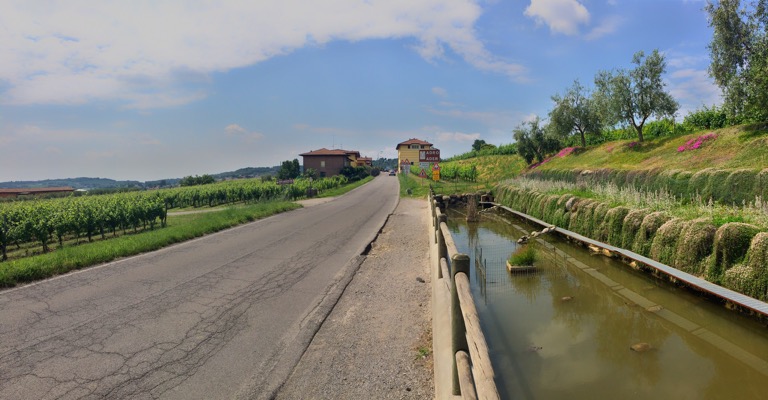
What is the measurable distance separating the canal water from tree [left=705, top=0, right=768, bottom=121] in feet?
62.5

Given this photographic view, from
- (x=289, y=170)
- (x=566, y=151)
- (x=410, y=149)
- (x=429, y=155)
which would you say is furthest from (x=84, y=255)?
(x=410, y=149)

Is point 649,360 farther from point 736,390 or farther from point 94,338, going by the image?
point 94,338

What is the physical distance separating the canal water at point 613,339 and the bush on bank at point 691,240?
1.74 ft

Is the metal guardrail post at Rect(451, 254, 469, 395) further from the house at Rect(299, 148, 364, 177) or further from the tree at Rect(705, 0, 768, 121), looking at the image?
the house at Rect(299, 148, 364, 177)

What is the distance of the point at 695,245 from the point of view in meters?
7.48

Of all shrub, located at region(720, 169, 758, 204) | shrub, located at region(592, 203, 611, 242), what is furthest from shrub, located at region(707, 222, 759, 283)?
shrub, located at region(720, 169, 758, 204)

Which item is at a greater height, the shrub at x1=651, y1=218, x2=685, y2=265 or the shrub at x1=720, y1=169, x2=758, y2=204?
the shrub at x1=720, y1=169, x2=758, y2=204

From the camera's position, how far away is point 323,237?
1325 centimetres

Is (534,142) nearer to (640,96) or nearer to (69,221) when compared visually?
(640,96)

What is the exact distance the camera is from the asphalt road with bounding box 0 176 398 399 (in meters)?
3.90

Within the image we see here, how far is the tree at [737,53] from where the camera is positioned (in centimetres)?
2042

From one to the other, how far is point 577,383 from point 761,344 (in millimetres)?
3145

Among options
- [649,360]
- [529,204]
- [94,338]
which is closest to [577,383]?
[649,360]

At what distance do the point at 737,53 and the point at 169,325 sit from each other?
31.0 meters
